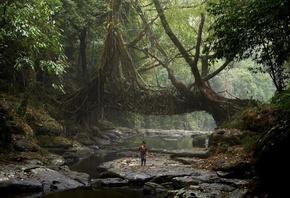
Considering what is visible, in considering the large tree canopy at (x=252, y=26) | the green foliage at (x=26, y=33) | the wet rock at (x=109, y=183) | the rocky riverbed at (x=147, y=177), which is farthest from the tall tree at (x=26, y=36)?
the large tree canopy at (x=252, y=26)

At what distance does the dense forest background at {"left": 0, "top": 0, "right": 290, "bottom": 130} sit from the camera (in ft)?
32.6

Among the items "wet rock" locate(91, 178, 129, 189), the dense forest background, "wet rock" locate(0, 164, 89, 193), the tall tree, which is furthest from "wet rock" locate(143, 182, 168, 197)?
the tall tree

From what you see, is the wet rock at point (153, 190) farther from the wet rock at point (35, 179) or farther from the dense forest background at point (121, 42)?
the dense forest background at point (121, 42)

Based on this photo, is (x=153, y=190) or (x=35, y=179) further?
(x=35, y=179)

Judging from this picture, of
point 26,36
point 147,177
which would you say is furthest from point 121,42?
point 147,177

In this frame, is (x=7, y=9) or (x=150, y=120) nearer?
(x=7, y=9)

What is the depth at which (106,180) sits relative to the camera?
35.0ft

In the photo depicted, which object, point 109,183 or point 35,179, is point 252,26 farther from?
point 35,179

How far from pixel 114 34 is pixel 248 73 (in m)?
35.6

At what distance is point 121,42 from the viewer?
19875mm

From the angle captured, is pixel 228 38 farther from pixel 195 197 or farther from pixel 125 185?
pixel 125 185

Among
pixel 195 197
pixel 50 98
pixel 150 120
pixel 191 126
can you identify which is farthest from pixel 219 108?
pixel 191 126

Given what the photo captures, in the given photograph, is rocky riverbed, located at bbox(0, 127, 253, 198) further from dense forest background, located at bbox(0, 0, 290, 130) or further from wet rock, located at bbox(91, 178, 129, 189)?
dense forest background, located at bbox(0, 0, 290, 130)

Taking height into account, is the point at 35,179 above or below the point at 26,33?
below
